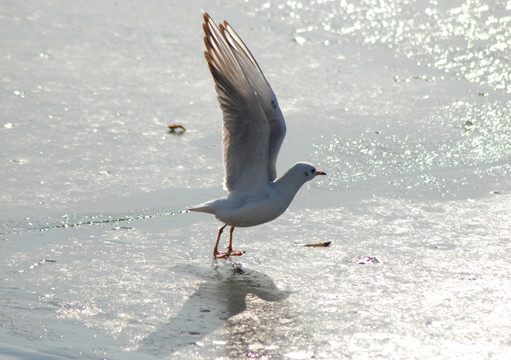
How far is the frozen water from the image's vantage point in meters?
3.45

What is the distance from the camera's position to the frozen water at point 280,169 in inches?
136

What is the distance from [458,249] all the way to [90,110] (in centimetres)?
326

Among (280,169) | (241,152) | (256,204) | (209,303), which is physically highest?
(241,152)

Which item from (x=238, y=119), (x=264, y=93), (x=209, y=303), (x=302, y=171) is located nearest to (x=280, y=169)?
(x=264, y=93)

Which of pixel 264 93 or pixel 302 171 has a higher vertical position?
pixel 264 93

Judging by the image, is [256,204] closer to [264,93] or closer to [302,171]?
[302,171]

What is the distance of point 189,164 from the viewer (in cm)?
546

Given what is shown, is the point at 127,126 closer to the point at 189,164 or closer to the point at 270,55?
the point at 189,164

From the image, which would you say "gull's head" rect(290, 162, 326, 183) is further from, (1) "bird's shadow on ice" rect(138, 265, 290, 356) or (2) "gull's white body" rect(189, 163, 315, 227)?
(1) "bird's shadow on ice" rect(138, 265, 290, 356)

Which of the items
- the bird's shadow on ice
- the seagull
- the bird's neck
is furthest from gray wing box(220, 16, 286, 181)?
the bird's shadow on ice

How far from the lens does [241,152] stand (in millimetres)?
4523

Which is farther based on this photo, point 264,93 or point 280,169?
point 280,169

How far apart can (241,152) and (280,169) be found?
0.96 m

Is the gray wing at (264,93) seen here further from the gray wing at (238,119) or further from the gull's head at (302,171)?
the gull's head at (302,171)
